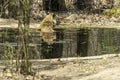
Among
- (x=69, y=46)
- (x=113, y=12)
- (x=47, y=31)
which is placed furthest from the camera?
(x=113, y=12)

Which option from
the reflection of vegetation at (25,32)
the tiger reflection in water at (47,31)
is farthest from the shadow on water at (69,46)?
the reflection of vegetation at (25,32)

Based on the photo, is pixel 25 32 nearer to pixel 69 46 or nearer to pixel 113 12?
pixel 69 46

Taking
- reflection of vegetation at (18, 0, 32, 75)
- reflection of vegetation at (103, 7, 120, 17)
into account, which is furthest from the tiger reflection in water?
reflection of vegetation at (103, 7, 120, 17)

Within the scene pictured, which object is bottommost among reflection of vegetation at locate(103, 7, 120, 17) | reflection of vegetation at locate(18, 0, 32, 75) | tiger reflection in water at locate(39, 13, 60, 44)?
reflection of vegetation at locate(103, 7, 120, 17)

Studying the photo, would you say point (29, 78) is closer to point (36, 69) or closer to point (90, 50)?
point (36, 69)

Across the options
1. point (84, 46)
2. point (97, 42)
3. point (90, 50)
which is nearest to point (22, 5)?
point (90, 50)

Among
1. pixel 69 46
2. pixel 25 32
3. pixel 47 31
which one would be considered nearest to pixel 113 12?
pixel 47 31

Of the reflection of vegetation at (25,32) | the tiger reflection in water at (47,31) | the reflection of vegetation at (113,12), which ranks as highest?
the reflection of vegetation at (25,32)

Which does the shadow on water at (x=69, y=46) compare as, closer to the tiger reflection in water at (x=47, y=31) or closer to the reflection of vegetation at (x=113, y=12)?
the tiger reflection in water at (x=47, y=31)

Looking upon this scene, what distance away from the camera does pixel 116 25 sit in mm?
31406

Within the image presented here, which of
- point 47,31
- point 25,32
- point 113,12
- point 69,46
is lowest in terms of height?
point 113,12

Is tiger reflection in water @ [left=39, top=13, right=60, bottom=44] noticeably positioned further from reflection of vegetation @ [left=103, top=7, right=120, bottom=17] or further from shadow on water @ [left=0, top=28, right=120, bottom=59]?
reflection of vegetation @ [left=103, top=7, right=120, bottom=17]

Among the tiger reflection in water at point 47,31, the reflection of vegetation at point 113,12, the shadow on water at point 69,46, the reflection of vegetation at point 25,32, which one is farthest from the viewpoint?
the reflection of vegetation at point 113,12

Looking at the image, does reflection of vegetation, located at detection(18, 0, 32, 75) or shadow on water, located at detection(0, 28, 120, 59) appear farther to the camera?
shadow on water, located at detection(0, 28, 120, 59)
